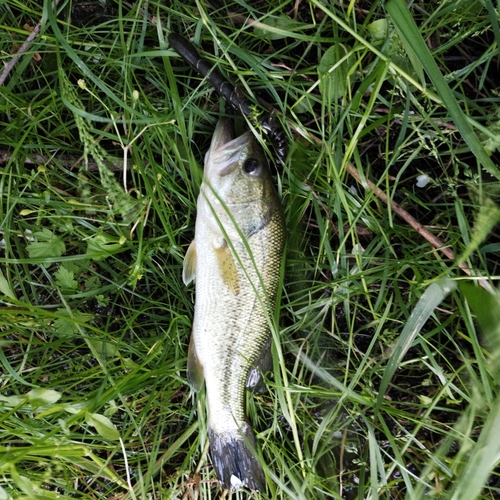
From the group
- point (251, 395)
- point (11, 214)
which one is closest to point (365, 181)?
point (251, 395)

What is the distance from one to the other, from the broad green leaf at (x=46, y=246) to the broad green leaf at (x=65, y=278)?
0.25 ft

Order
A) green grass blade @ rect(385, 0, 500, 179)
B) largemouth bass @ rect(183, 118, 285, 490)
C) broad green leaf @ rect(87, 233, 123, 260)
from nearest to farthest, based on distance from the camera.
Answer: green grass blade @ rect(385, 0, 500, 179)
largemouth bass @ rect(183, 118, 285, 490)
broad green leaf @ rect(87, 233, 123, 260)

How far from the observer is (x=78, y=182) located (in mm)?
1971

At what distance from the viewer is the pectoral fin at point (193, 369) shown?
1.92 m

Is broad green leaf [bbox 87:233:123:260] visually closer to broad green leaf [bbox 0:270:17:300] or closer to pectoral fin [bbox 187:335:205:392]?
broad green leaf [bbox 0:270:17:300]

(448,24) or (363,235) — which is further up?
(448,24)

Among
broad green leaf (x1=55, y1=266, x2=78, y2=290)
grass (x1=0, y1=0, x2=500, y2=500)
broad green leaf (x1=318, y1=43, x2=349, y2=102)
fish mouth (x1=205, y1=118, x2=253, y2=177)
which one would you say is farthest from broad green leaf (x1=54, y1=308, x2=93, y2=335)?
broad green leaf (x1=318, y1=43, x2=349, y2=102)

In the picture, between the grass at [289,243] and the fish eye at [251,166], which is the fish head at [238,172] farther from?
the grass at [289,243]

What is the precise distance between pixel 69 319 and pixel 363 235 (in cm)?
133

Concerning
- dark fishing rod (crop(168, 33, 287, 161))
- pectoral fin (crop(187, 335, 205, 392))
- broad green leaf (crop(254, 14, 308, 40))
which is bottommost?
pectoral fin (crop(187, 335, 205, 392))

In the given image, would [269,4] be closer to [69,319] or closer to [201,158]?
[201,158]

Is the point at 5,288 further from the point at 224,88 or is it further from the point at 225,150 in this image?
the point at 224,88

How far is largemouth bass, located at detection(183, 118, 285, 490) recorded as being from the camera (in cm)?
176

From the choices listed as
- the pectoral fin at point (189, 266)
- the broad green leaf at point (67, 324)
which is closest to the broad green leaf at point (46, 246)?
the broad green leaf at point (67, 324)
